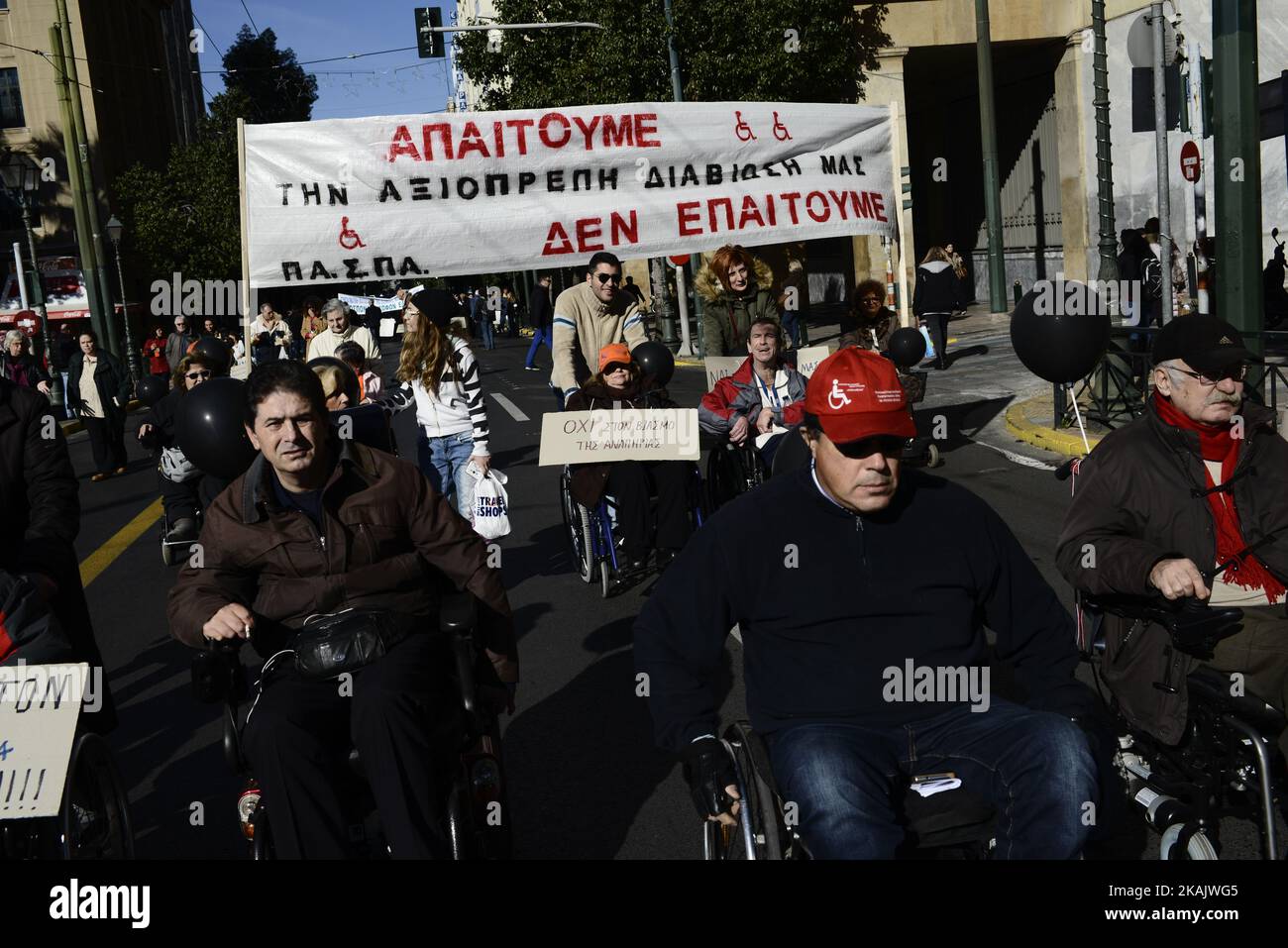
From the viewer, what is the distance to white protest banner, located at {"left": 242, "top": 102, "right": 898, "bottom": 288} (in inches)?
351

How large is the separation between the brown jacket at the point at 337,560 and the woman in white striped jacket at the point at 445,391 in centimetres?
340

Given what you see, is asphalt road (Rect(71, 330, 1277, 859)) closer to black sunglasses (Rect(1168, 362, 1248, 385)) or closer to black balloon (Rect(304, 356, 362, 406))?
black sunglasses (Rect(1168, 362, 1248, 385))

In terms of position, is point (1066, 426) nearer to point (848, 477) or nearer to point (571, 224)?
point (571, 224)

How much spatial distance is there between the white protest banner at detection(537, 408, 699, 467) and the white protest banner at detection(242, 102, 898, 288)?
6.27ft

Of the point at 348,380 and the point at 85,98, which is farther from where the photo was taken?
the point at 85,98

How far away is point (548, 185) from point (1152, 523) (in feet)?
21.6

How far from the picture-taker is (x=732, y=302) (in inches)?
376

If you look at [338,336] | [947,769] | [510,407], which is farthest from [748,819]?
[510,407]

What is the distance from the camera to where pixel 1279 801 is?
3727mm

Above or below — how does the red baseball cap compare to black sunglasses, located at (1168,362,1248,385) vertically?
above

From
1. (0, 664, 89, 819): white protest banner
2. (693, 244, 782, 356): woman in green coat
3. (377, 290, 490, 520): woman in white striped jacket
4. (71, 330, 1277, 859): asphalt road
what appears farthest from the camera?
(693, 244, 782, 356): woman in green coat

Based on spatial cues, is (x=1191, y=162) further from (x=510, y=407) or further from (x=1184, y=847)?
(x=1184, y=847)

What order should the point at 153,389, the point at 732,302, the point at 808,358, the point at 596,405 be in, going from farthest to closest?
the point at 153,389
the point at 732,302
the point at 808,358
the point at 596,405

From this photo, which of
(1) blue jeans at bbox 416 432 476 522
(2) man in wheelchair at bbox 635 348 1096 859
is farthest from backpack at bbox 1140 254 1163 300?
(2) man in wheelchair at bbox 635 348 1096 859
